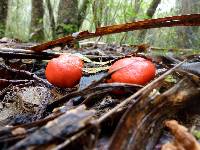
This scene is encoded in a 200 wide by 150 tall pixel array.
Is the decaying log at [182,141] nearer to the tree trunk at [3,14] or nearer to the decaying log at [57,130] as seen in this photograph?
the decaying log at [57,130]

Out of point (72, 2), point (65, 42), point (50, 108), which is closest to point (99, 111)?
point (50, 108)

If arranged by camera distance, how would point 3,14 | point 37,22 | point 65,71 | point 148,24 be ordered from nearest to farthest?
point 65,71 → point 148,24 → point 3,14 → point 37,22

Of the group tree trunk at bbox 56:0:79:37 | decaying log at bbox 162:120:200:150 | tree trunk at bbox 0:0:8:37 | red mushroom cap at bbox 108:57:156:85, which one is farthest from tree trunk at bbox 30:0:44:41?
decaying log at bbox 162:120:200:150

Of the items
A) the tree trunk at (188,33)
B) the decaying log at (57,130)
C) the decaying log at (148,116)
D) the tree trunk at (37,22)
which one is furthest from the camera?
the tree trunk at (188,33)

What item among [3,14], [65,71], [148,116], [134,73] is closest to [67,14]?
[3,14]

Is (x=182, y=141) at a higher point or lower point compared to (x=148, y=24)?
lower

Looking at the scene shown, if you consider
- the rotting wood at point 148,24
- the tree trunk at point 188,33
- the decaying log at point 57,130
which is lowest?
the tree trunk at point 188,33

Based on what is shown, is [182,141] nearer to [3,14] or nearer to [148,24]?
[148,24]

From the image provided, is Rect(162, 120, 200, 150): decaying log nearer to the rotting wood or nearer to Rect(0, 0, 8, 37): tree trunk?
the rotting wood

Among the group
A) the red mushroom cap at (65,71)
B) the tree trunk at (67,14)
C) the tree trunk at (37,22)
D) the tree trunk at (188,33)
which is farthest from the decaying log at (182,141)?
the tree trunk at (188,33)
